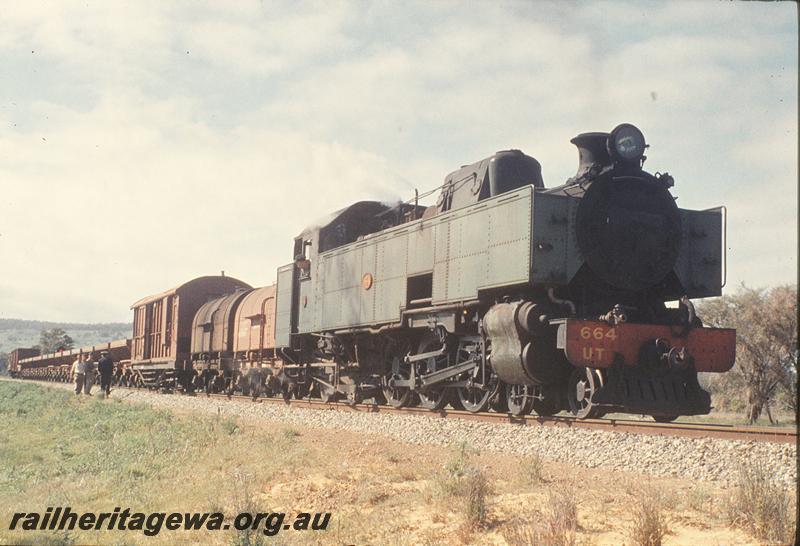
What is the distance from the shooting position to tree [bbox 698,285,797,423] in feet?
82.0

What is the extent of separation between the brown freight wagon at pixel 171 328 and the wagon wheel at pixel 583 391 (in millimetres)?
18959

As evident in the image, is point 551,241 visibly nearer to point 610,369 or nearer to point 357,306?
point 610,369

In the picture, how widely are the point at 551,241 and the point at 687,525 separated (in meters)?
5.35

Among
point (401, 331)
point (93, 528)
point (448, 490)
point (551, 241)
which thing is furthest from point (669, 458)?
point (401, 331)

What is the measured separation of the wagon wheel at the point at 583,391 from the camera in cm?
1096

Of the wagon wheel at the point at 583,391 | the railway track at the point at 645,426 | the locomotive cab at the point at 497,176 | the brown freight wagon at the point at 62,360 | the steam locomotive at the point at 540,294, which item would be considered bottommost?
the brown freight wagon at the point at 62,360

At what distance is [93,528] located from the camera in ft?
30.5

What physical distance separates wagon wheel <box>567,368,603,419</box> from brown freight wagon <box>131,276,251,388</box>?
1896cm

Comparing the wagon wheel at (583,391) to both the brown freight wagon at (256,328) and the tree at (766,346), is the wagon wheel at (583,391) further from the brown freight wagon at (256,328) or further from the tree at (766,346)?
the tree at (766,346)

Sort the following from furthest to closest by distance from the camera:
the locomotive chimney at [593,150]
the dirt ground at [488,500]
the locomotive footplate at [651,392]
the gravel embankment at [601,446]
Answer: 1. the locomotive chimney at [593,150]
2. the locomotive footplate at [651,392]
3. the gravel embankment at [601,446]
4. the dirt ground at [488,500]

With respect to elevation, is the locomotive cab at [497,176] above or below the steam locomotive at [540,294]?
above

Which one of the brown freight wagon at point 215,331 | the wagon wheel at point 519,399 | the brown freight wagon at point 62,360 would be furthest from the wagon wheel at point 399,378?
the brown freight wagon at point 62,360

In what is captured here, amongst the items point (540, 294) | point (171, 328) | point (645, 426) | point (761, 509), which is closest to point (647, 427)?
point (645, 426)

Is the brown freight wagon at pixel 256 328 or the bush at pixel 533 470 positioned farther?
the brown freight wagon at pixel 256 328
